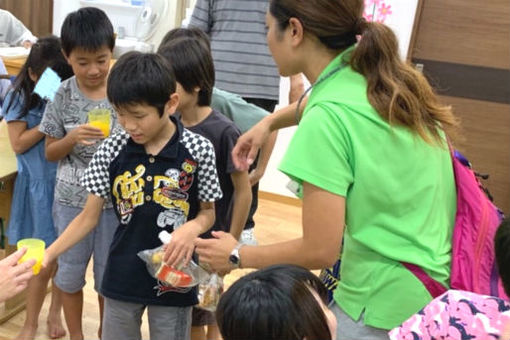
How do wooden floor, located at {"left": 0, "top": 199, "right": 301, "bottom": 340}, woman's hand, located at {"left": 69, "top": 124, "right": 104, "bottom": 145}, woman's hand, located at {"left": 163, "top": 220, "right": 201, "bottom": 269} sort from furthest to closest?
wooden floor, located at {"left": 0, "top": 199, "right": 301, "bottom": 340} < woman's hand, located at {"left": 69, "top": 124, "right": 104, "bottom": 145} < woman's hand, located at {"left": 163, "top": 220, "right": 201, "bottom": 269}

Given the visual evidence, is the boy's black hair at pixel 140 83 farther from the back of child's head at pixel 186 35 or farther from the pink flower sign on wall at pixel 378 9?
the pink flower sign on wall at pixel 378 9

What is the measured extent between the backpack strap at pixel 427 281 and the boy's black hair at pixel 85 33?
130cm

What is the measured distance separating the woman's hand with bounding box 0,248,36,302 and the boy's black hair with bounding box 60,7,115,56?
802 millimetres

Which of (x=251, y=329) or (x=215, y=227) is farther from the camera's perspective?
(x=215, y=227)

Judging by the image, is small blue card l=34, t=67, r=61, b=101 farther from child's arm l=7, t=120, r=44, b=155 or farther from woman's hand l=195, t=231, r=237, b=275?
woman's hand l=195, t=231, r=237, b=275

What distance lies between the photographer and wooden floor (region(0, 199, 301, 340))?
230 cm

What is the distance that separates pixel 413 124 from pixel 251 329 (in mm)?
528

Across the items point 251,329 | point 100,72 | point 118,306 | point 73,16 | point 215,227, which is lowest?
point 118,306

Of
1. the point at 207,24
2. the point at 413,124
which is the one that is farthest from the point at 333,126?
the point at 207,24

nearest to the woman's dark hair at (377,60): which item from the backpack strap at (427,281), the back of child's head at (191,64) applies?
the backpack strap at (427,281)

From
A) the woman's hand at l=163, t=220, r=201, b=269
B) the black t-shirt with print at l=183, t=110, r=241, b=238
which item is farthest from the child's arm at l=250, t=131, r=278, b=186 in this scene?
the woman's hand at l=163, t=220, r=201, b=269

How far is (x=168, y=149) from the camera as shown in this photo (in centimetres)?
142

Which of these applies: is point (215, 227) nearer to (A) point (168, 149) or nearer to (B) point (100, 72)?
(A) point (168, 149)

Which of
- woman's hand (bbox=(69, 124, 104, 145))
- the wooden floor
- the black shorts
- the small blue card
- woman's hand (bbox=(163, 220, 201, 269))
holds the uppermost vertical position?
the small blue card
